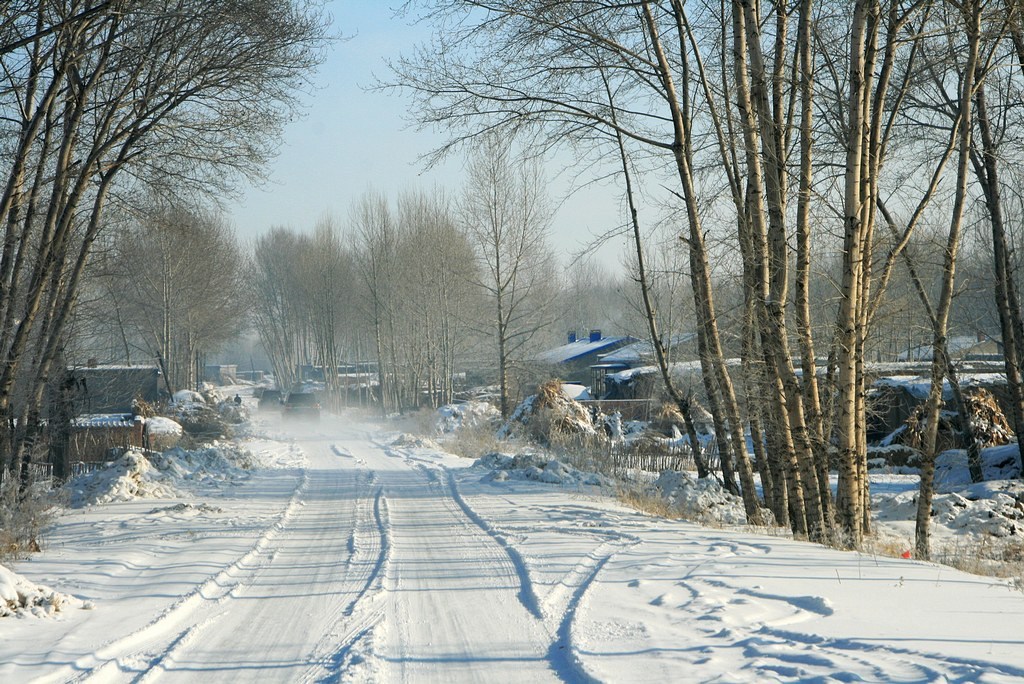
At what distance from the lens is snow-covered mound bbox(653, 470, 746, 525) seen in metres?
13.0

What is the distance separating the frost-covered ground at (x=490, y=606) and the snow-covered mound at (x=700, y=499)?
1989 millimetres

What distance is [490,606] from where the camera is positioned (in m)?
6.46

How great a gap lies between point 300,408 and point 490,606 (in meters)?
37.1

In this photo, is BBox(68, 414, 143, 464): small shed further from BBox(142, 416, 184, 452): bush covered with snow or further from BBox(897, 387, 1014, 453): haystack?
BBox(897, 387, 1014, 453): haystack

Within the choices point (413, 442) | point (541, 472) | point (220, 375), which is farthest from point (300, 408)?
point (220, 375)

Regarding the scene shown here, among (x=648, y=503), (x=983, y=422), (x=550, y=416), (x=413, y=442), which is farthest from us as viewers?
(x=413, y=442)

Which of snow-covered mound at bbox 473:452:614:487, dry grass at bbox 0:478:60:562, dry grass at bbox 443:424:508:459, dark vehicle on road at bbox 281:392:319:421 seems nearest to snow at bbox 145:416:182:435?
dry grass at bbox 443:424:508:459

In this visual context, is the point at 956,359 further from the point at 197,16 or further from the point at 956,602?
the point at 197,16

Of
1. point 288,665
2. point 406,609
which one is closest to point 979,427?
point 406,609

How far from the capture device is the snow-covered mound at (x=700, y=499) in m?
13.0

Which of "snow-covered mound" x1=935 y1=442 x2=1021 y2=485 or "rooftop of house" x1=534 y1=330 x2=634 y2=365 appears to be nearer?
"snow-covered mound" x1=935 y1=442 x2=1021 y2=485

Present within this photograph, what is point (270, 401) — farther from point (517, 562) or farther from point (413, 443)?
point (517, 562)

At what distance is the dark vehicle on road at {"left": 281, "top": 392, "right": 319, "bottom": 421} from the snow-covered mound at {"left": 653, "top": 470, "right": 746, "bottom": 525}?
2950 centimetres

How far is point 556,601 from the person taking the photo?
6445 millimetres
